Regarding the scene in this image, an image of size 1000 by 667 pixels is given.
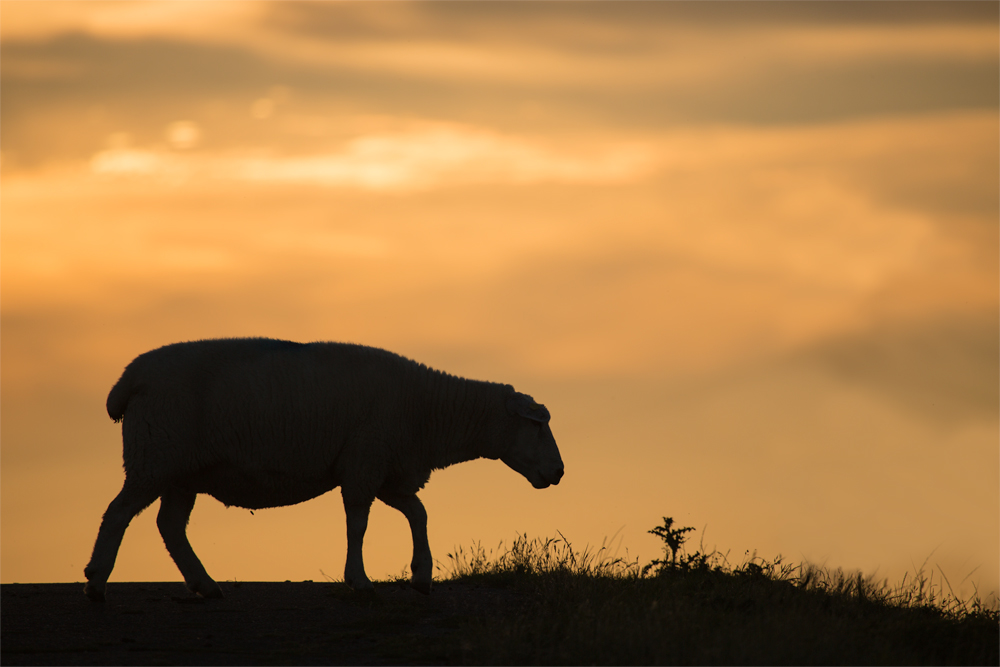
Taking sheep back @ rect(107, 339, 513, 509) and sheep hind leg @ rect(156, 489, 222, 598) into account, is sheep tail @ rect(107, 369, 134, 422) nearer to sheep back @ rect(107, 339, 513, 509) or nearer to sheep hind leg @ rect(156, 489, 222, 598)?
sheep back @ rect(107, 339, 513, 509)

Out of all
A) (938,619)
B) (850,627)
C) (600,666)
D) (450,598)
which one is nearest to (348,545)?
(450,598)

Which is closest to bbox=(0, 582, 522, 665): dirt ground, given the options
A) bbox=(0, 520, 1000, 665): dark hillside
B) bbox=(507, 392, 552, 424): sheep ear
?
bbox=(0, 520, 1000, 665): dark hillside

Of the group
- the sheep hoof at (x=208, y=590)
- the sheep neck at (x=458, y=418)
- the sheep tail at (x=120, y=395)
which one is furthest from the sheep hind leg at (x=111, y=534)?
the sheep neck at (x=458, y=418)

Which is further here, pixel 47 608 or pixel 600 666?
pixel 47 608

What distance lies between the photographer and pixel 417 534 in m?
12.8

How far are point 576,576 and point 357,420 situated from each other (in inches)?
115

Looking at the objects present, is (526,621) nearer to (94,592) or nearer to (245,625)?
(245,625)

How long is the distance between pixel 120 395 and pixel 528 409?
14.7 ft

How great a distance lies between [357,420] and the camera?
40.9ft

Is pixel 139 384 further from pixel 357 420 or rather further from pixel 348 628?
pixel 348 628

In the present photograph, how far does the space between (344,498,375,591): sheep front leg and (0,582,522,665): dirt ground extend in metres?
0.17

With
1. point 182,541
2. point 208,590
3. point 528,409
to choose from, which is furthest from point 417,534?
point 182,541

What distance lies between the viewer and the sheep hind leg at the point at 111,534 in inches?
461

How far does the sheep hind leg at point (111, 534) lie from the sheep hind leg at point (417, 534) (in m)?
2.67
